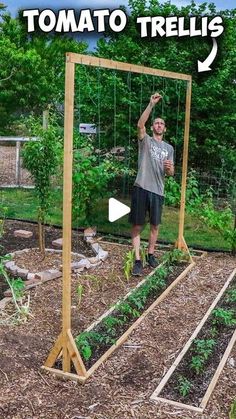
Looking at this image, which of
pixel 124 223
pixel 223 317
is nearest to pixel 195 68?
pixel 124 223

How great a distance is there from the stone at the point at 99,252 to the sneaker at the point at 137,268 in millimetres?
505

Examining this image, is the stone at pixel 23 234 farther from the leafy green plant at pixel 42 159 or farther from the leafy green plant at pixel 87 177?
the leafy green plant at pixel 42 159

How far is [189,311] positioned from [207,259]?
5.36ft

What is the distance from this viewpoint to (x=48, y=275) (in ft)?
15.9

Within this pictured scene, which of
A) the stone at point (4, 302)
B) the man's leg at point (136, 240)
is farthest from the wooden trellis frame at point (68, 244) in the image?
the man's leg at point (136, 240)

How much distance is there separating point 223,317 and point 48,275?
169cm

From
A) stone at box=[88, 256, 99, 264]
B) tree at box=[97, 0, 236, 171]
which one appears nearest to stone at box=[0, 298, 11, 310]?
stone at box=[88, 256, 99, 264]

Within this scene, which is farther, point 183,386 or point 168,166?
point 168,166

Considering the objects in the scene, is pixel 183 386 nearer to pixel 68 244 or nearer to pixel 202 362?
pixel 202 362

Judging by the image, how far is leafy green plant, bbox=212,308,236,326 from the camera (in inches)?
163

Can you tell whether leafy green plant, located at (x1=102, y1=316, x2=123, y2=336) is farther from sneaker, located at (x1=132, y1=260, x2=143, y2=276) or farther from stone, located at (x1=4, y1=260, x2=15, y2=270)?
stone, located at (x1=4, y1=260, x2=15, y2=270)

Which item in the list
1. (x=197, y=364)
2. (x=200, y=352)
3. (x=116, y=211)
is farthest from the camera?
(x=116, y=211)

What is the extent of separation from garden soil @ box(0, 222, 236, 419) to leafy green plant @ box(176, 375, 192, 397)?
0.14 meters

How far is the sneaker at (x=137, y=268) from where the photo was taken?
16.9 ft
